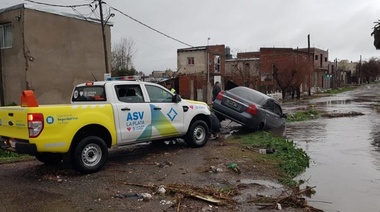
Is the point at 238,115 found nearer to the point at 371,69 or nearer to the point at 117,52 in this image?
the point at 117,52

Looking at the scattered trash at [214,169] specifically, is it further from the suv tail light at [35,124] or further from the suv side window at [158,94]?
the suv tail light at [35,124]

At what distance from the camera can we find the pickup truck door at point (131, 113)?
7.78 meters

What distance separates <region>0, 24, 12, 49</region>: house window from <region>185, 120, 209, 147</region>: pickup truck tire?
38.3 feet

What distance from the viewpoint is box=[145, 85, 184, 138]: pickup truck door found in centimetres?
863

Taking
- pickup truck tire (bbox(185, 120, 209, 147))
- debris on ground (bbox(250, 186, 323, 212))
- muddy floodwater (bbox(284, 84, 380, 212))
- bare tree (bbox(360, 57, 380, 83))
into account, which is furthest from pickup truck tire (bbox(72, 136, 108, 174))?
bare tree (bbox(360, 57, 380, 83))

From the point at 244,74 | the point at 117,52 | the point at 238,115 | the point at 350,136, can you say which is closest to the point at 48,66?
the point at 238,115

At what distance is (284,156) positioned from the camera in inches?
343

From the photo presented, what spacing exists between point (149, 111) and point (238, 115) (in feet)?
16.1

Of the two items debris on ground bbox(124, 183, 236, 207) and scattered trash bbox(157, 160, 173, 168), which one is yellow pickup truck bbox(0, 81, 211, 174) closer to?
scattered trash bbox(157, 160, 173, 168)

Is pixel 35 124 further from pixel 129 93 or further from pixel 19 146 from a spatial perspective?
pixel 129 93

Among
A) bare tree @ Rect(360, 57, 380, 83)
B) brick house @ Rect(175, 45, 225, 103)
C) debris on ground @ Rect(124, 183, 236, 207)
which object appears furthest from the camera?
bare tree @ Rect(360, 57, 380, 83)

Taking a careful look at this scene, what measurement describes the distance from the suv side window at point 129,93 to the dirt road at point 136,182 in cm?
143

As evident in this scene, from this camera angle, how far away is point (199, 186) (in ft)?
20.9

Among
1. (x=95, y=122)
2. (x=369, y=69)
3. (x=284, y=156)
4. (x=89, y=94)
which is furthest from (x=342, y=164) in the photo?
(x=369, y=69)
